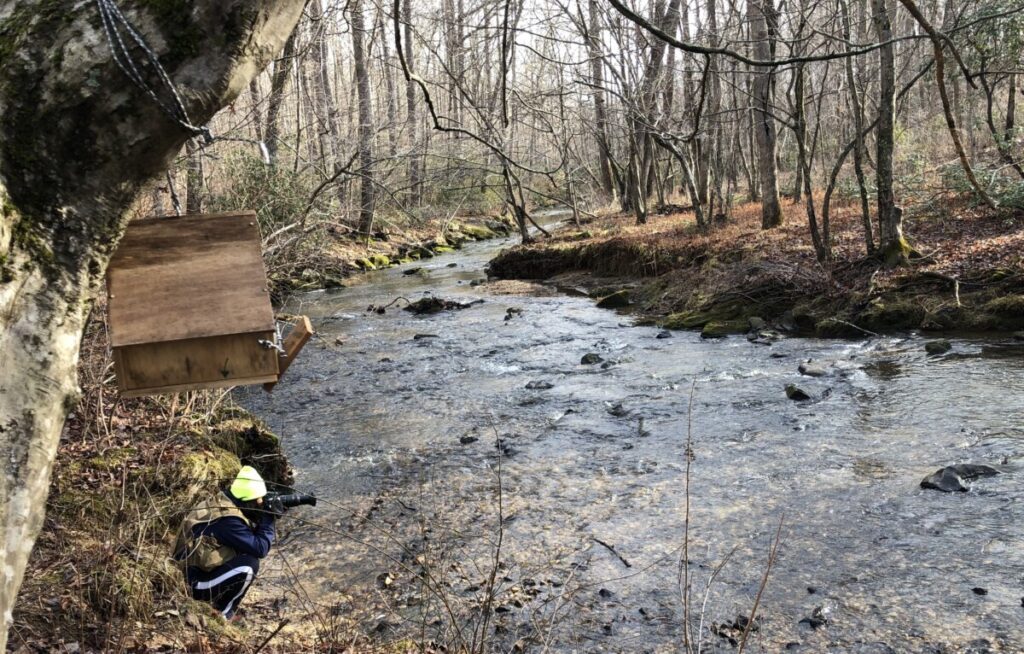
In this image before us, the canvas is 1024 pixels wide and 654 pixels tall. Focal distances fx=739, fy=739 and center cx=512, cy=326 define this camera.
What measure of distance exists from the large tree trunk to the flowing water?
1.62 meters

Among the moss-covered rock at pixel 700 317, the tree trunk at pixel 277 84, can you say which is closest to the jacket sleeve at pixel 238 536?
the tree trunk at pixel 277 84

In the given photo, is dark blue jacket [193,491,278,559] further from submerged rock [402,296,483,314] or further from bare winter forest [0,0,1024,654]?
submerged rock [402,296,483,314]

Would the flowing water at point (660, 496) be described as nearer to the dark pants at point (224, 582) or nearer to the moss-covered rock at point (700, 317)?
the dark pants at point (224, 582)

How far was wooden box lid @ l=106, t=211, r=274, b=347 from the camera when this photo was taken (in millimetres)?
3033

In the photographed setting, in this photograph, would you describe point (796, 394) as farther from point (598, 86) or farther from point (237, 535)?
point (598, 86)

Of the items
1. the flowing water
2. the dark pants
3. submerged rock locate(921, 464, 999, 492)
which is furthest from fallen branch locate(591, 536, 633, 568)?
submerged rock locate(921, 464, 999, 492)

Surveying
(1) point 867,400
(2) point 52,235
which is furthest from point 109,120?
(1) point 867,400

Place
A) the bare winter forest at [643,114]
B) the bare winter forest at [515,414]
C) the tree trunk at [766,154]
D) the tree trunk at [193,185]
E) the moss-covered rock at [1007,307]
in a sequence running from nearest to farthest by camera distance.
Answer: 1. the bare winter forest at [515,414]
2. the bare winter forest at [643,114]
3. the moss-covered rock at [1007,307]
4. the tree trunk at [193,185]
5. the tree trunk at [766,154]

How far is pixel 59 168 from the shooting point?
1802 mm

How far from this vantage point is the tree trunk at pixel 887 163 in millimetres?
10086

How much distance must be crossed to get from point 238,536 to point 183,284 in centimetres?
191

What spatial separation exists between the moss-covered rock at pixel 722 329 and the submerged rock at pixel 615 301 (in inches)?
110

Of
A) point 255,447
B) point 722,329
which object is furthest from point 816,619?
point 722,329

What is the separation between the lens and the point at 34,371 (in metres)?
1.71
